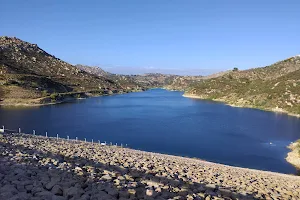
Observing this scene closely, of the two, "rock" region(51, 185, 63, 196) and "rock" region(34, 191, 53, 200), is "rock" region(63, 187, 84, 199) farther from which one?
"rock" region(34, 191, 53, 200)

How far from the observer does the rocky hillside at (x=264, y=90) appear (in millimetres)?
119188

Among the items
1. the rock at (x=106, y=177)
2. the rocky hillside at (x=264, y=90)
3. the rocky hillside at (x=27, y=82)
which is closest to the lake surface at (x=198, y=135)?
the rock at (x=106, y=177)

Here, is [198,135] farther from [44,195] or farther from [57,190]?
[44,195]

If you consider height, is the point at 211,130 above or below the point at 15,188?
below

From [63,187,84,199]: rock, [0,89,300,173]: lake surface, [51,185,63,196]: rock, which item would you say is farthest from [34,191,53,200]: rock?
[0,89,300,173]: lake surface

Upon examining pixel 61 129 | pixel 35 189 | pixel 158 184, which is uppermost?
pixel 35 189

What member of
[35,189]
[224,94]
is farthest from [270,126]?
[224,94]

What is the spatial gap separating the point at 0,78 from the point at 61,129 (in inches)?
3130

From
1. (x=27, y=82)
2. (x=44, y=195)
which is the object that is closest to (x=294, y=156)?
(x=44, y=195)

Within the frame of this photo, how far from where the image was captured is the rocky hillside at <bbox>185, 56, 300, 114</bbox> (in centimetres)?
11919

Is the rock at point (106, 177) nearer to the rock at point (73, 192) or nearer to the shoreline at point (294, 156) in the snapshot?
the rock at point (73, 192)

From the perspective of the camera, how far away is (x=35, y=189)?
30.7 ft

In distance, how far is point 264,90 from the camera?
454 feet

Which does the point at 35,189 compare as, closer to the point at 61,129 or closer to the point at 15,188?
the point at 15,188
